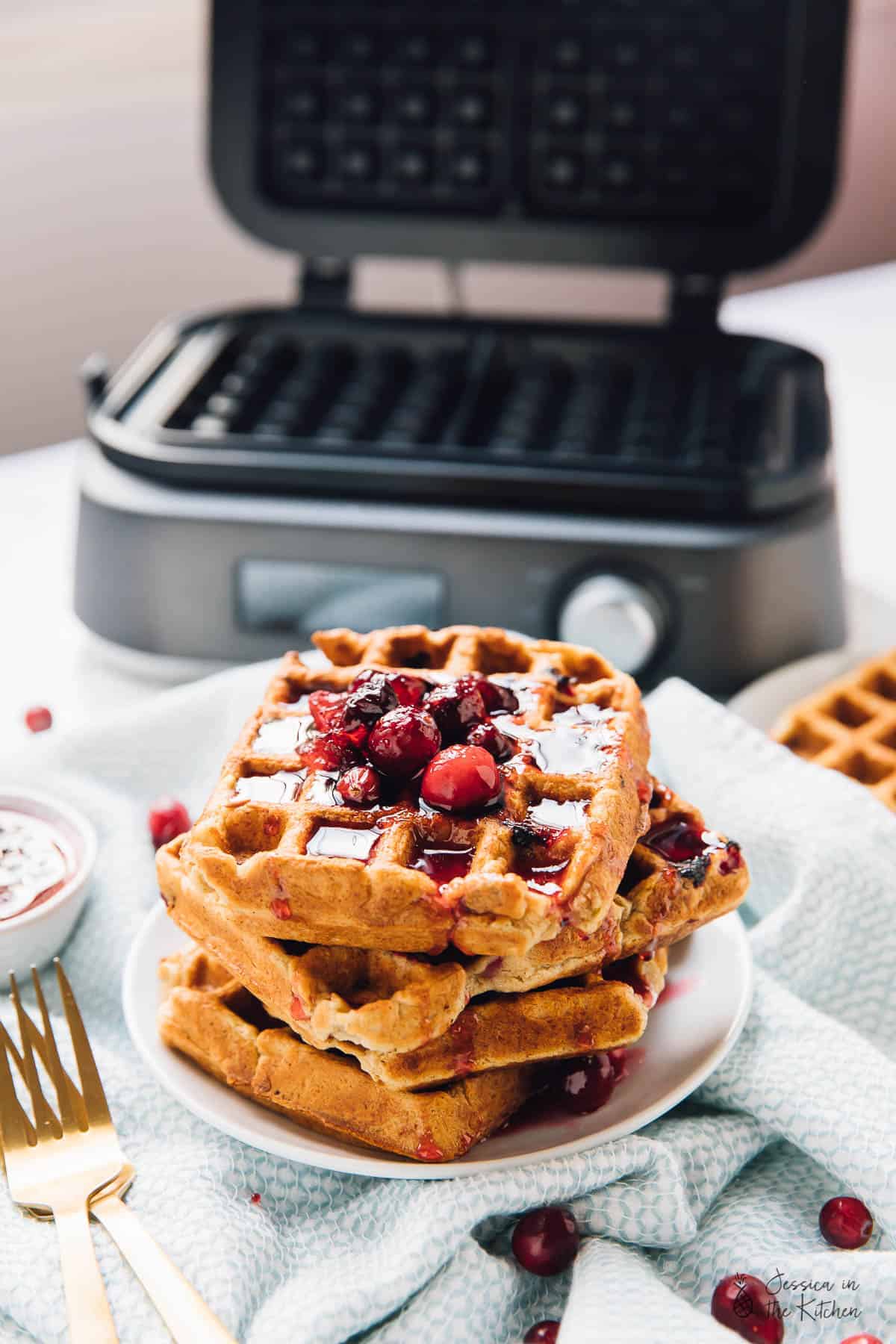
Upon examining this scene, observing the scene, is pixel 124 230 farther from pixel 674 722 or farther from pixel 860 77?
pixel 674 722

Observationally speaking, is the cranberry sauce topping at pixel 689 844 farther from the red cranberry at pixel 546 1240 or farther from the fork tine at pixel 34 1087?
the fork tine at pixel 34 1087

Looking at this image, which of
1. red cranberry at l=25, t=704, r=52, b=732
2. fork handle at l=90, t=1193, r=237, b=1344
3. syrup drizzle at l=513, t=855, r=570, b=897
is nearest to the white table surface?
red cranberry at l=25, t=704, r=52, b=732

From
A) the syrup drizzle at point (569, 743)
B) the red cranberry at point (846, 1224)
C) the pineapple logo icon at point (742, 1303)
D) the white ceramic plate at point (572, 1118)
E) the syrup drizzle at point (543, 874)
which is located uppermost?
the syrup drizzle at point (569, 743)

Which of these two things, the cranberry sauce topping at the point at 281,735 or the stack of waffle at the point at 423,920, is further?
the cranberry sauce topping at the point at 281,735

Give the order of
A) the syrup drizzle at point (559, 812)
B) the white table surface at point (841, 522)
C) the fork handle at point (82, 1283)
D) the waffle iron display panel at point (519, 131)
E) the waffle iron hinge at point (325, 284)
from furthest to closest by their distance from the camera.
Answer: the waffle iron hinge at point (325, 284)
the waffle iron display panel at point (519, 131)
the white table surface at point (841, 522)
the syrup drizzle at point (559, 812)
the fork handle at point (82, 1283)

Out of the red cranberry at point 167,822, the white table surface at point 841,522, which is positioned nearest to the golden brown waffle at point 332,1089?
the red cranberry at point 167,822

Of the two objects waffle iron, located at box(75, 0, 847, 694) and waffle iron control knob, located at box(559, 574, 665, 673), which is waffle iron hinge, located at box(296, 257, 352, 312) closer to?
waffle iron, located at box(75, 0, 847, 694)

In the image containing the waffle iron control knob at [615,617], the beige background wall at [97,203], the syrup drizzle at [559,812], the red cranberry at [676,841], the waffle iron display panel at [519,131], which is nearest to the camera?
the syrup drizzle at [559,812]
